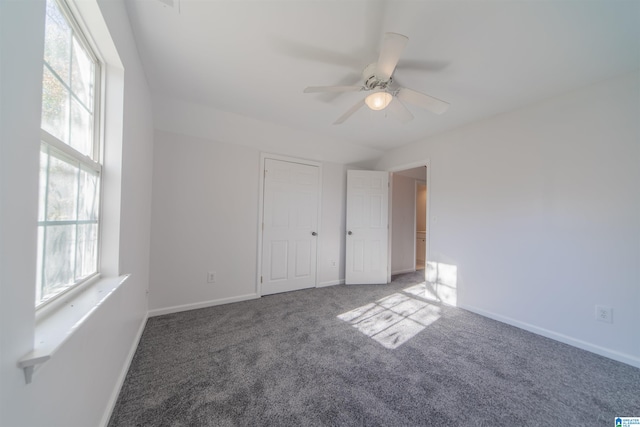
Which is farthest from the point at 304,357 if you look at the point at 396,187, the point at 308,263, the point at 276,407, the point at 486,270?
the point at 396,187

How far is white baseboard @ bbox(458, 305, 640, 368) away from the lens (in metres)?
1.77

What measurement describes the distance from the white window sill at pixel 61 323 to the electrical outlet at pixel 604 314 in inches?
138

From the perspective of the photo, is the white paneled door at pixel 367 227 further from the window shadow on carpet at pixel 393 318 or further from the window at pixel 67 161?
the window at pixel 67 161

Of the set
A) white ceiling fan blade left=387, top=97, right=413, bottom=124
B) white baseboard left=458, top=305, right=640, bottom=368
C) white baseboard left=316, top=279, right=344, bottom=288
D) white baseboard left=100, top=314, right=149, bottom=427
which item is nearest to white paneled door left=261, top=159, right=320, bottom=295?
white baseboard left=316, top=279, right=344, bottom=288

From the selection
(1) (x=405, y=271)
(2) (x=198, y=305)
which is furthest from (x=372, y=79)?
(1) (x=405, y=271)

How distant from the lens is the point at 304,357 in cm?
180

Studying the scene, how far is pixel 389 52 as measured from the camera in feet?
4.40

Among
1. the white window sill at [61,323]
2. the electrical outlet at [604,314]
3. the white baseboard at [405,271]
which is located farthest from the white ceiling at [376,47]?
the white baseboard at [405,271]

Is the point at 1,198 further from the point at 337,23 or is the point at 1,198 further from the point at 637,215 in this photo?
the point at 637,215

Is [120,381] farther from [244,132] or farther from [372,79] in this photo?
[372,79]

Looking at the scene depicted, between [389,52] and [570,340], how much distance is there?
2975 millimetres

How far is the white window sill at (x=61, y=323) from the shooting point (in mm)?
608

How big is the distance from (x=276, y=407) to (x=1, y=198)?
154cm

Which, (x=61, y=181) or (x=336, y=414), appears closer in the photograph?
(x=61, y=181)
